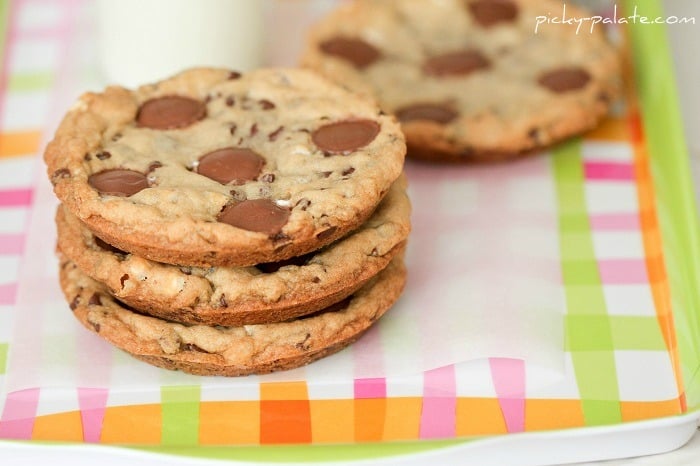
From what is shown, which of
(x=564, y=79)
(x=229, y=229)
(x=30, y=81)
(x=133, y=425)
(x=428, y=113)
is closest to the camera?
(x=229, y=229)

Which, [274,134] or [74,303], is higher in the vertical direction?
[274,134]

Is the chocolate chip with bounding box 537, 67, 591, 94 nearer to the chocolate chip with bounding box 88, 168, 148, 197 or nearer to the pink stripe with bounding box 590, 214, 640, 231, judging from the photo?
the pink stripe with bounding box 590, 214, 640, 231

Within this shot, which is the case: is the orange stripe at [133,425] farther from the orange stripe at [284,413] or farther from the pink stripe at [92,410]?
the orange stripe at [284,413]

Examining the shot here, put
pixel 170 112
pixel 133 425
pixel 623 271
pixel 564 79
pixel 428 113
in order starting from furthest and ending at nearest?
pixel 564 79 < pixel 428 113 < pixel 623 271 < pixel 170 112 < pixel 133 425

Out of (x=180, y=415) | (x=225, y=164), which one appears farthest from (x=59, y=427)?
(x=225, y=164)

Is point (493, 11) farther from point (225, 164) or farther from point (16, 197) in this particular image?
point (16, 197)

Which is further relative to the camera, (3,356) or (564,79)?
(564,79)

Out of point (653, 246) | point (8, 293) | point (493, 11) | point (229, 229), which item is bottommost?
point (8, 293)

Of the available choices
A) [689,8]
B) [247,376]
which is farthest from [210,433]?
[689,8]
